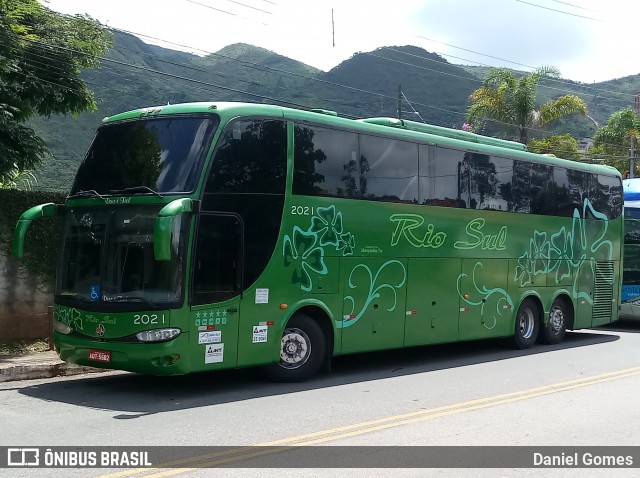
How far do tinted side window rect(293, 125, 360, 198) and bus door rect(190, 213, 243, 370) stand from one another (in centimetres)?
144

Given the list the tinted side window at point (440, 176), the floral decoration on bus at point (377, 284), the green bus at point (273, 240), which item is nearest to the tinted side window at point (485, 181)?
the green bus at point (273, 240)

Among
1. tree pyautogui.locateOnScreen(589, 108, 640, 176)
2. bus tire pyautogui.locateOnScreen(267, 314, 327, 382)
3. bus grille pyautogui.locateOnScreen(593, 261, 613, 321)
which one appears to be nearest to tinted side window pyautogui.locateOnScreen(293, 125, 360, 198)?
bus tire pyautogui.locateOnScreen(267, 314, 327, 382)

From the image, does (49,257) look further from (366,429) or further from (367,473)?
(367,473)

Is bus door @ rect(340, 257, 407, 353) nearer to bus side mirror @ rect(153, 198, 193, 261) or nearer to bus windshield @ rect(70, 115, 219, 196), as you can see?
bus windshield @ rect(70, 115, 219, 196)

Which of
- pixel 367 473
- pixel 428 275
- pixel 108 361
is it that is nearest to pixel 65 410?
pixel 108 361

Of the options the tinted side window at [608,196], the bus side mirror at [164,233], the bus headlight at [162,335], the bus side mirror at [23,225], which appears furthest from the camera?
the tinted side window at [608,196]

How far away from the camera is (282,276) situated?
11516 mm

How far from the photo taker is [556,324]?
59.1 ft

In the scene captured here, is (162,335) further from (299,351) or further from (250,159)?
(250,159)

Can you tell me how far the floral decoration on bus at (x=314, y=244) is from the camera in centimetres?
1168

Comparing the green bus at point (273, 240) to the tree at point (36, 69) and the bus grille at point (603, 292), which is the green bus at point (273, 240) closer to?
the tree at point (36, 69)

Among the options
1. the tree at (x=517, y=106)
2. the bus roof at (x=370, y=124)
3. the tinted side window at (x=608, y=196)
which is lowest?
the tinted side window at (x=608, y=196)

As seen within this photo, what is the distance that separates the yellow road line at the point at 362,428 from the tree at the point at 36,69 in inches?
338

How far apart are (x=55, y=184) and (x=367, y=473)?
1985 inches
